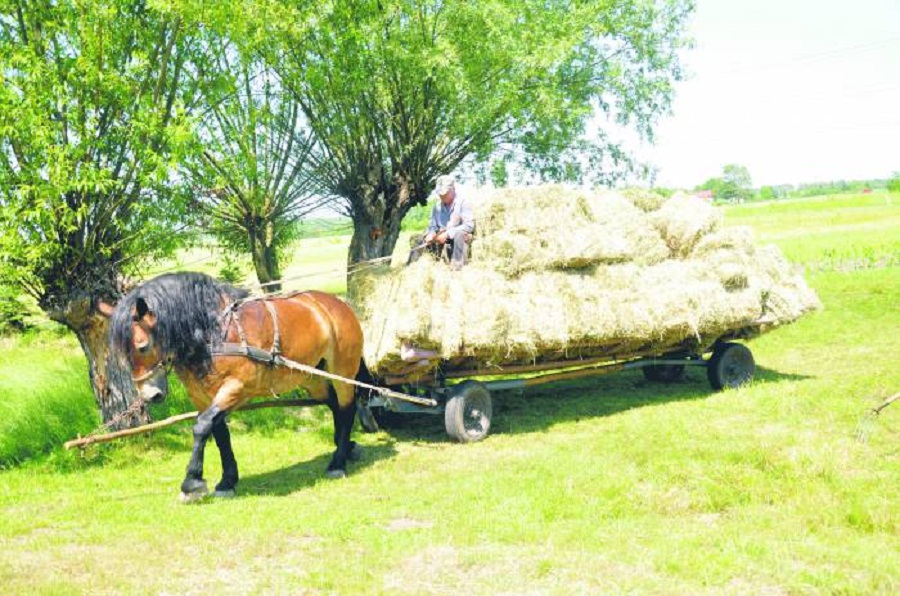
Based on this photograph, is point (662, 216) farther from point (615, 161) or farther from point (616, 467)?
point (615, 161)

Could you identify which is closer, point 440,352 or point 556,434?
point 440,352

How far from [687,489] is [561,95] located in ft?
29.1

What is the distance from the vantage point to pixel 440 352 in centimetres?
902

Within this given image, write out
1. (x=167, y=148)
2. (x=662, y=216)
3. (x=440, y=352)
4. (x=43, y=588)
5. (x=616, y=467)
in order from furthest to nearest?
1. (x=662, y=216)
2. (x=167, y=148)
3. (x=440, y=352)
4. (x=616, y=467)
5. (x=43, y=588)

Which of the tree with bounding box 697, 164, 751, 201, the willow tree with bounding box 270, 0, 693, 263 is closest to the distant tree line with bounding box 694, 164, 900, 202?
the tree with bounding box 697, 164, 751, 201

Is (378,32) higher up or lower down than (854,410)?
higher up

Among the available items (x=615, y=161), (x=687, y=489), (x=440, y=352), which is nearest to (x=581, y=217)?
(x=440, y=352)

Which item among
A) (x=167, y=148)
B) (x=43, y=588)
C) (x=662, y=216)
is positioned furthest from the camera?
(x=662, y=216)

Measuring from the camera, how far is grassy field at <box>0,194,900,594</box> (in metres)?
5.25

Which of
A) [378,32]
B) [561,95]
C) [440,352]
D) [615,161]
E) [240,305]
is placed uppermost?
[378,32]

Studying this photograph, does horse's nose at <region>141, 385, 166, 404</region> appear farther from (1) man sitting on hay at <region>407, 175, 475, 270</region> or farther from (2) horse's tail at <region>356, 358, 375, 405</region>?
(1) man sitting on hay at <region>407, 175, 475, 270</region>

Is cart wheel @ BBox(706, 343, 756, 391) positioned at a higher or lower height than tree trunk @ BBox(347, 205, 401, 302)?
lower

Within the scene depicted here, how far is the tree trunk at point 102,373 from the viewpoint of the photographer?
9930 millimetres

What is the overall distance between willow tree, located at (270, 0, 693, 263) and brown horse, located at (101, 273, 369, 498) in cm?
519
